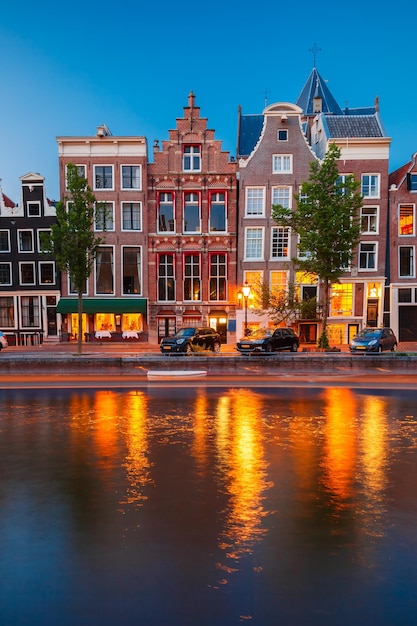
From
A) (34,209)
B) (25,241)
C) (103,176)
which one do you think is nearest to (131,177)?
(103,176)

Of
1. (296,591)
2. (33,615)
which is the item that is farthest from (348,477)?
(33,615)

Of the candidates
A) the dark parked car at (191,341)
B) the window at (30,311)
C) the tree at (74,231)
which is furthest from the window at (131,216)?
the dark parked car at (191,341)

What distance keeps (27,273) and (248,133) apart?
25.9m

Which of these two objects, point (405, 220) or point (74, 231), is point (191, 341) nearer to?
point (74, 231)

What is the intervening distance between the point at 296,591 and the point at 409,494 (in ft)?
11.2

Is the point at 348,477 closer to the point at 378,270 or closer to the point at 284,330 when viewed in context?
the point at 284,330

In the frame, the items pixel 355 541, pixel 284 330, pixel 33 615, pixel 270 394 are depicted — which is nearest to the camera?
pixel 33 615

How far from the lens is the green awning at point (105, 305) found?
3566cm

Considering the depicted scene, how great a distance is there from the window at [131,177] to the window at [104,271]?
5.80 meters

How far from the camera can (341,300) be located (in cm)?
3694

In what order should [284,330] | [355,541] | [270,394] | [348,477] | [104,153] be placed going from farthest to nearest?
[104,153]
[284,330]
[270,394]
[348,477]
[355,541]

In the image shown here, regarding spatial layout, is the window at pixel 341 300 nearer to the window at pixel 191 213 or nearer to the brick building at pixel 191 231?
the brick building at pixel 191 231

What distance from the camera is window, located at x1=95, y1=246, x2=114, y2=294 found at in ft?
122

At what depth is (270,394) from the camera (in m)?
16.1
